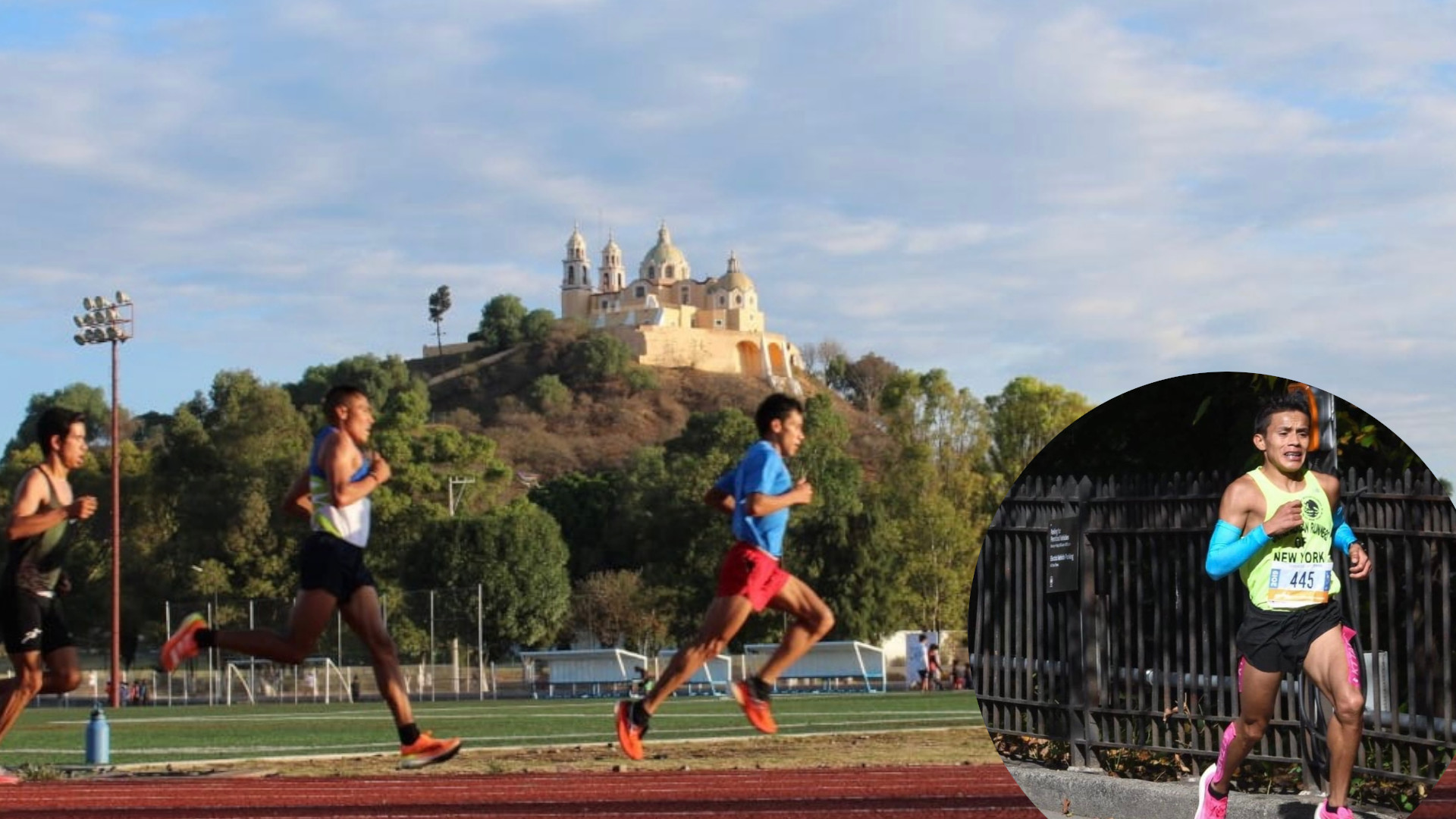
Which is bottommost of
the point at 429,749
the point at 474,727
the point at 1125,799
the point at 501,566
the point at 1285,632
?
the point at 474,727

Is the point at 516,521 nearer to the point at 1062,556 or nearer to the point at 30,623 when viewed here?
the point at 30,623

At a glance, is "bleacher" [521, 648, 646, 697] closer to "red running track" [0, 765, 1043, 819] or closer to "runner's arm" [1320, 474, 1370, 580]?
"red running track" [0, 765, 1043, 819]

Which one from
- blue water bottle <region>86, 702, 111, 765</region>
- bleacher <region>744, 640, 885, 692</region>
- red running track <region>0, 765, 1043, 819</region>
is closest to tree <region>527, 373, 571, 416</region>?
bleacher <region>744, 640, 885, 692</region>

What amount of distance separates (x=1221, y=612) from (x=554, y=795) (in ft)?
13.3

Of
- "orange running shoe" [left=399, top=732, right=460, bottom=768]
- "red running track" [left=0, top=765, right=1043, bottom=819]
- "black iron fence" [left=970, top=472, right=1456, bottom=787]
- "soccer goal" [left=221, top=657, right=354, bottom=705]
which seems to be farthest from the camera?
"soccer goal" [left=221, top=657, right=354, bottom=705]

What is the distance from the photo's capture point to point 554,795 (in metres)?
9.86

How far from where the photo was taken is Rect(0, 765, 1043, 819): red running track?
29.3 feet

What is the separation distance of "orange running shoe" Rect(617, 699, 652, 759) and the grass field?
5.81 m

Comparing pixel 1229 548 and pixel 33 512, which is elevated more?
pixel 33 512

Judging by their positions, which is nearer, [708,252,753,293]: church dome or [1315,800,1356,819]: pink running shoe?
[1315,800,1356,819]: pink running shoe

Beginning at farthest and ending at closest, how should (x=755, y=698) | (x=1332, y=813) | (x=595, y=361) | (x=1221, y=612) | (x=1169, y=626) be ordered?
(x=595, y=361), (x=1169, y=626), (x=1221, y=612), (x=755, y=698), (x=1332, y=813)

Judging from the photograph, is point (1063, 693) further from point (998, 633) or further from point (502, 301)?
point (502, 301)

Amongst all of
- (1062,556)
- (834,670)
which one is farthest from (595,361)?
(1062,556)

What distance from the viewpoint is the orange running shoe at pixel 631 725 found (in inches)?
280
